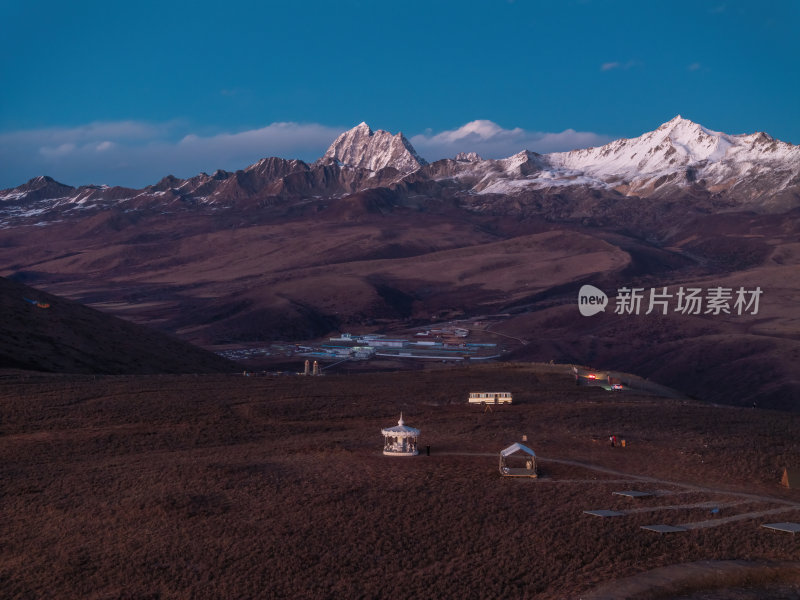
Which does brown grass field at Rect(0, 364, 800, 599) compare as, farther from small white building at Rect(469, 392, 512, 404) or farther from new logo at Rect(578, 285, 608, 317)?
new logo at Rect(578, 285, 608, 317)

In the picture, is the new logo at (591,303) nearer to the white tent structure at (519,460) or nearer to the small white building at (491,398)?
the small white building at (491,398)

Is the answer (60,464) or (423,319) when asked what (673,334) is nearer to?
(423,319)

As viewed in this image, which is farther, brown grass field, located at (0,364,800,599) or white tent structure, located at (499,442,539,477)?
white tent structure, located at (499,442,539,477)

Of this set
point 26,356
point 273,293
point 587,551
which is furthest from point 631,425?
point 273,293

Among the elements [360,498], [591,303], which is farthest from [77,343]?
[591,303]

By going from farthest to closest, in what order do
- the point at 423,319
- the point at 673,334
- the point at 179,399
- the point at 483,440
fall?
1. the point at 423,319
2. the point at 673,334
3. the point at 179,399
4. the point at 483,440

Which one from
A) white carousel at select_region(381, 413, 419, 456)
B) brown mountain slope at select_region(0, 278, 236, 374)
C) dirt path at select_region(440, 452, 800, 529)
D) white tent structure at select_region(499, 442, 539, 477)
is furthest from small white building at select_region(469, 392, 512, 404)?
brown mountain slope at select_region(0, 278, 236, 374)
